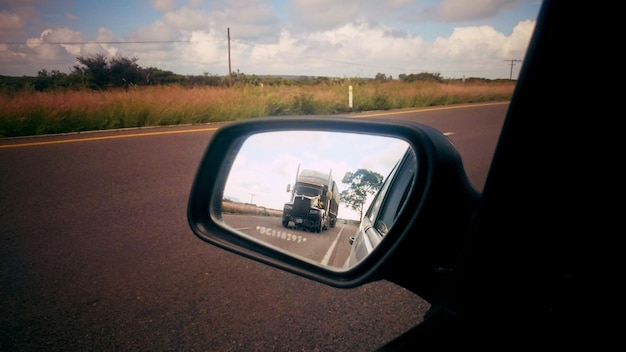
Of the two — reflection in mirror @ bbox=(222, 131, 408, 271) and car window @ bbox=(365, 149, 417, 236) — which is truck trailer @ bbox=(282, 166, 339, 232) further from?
car window @ bbox=(365, 149, 417, 236)

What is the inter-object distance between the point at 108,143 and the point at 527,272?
9.27 meters

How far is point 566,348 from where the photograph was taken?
57cm

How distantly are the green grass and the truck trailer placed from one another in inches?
274

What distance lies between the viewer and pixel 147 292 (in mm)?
2830

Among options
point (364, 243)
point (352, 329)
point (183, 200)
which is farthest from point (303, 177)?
point (183, 200)

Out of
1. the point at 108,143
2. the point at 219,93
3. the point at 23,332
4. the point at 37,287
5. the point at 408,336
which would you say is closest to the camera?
the point at 408,336

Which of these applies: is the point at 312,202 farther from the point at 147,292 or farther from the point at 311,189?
the point at 147,292

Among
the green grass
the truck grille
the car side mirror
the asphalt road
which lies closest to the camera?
the car side mirror

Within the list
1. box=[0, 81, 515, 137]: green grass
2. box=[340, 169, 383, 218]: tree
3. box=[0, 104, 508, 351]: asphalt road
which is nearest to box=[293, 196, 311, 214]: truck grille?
box=[340, 169, 383, 218]: tree

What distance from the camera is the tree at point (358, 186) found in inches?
41.3

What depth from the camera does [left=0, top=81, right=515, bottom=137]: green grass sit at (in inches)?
417

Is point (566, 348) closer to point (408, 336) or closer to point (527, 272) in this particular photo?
point (527, 272)

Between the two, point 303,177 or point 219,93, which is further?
point 219,93

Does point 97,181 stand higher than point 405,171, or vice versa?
point 405,171
